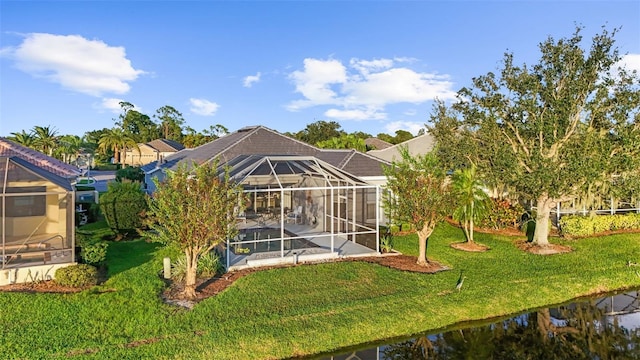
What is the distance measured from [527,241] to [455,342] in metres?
10.2

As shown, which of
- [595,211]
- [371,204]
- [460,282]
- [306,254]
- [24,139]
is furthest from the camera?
[24,139]

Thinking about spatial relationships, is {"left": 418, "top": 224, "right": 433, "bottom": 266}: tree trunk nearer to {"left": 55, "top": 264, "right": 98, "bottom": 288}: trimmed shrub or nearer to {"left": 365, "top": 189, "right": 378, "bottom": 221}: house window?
{"left": 365, "top": 189, "right": 378, "bottom": 221}: house window

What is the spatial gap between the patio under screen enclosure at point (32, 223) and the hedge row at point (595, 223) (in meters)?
18.7

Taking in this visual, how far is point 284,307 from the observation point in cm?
971

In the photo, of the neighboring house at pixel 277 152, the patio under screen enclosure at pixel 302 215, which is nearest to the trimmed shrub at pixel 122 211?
the neighboring house at pixel 277 152

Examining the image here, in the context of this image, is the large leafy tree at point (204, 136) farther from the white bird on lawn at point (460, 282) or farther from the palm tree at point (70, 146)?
the white bird on lawn at point (460, 282)

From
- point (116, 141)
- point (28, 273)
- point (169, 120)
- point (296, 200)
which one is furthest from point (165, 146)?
point (28, 273)

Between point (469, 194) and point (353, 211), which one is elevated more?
point (469, 194)

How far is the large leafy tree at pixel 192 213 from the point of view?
10391 mm

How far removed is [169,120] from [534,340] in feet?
293

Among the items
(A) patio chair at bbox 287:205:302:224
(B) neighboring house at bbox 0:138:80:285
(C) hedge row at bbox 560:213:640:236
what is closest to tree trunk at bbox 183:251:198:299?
(B) neighboring house at bbox 0:138:80:285

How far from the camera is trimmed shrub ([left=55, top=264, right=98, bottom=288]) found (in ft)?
35.1

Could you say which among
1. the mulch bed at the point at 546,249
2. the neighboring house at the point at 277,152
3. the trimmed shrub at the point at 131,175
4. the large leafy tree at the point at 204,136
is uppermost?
the large leafy tree at the point at 204,136

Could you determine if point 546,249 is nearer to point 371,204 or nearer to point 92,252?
point 371,204
